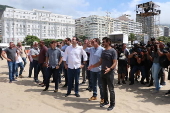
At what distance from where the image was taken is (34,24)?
106m

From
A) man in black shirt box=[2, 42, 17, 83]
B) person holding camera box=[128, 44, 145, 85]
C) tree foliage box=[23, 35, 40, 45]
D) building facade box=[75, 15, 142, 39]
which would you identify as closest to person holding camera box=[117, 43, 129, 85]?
person holding camera box=[128, 44, 145, 85]

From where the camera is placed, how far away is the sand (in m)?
4.20

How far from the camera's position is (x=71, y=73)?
16.9ft

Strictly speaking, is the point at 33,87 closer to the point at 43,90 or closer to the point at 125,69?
the point at 43,90

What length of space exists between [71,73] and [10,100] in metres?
2.01

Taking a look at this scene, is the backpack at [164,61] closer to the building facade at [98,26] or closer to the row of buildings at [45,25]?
the row of buildings at [45,25]

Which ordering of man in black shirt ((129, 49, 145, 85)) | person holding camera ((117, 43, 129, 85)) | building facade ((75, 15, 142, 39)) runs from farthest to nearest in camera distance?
building facade ((75, 15, 142, 39)), person holding camera ((117, 43, 129, 85)), man in black shirt ((129, 49, 145, 85))

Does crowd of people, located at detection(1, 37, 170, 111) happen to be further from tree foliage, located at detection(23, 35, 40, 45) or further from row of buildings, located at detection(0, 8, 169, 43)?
row of buildings, located at detection(0, 8, 169, 43)

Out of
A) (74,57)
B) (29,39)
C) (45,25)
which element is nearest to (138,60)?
(74,57)

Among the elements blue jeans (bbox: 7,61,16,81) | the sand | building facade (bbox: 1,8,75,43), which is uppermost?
building facade (bbox: 1,8,75,43)

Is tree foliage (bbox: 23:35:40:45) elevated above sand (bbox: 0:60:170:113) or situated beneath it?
elevated above

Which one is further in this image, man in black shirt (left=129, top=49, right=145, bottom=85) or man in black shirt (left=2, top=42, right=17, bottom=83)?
man in black shirt (left=2, top=42, right=17, bottom=83)

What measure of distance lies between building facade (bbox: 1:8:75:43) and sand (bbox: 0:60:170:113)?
92.3m

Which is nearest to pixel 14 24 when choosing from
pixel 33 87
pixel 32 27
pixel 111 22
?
pixel 32 27
